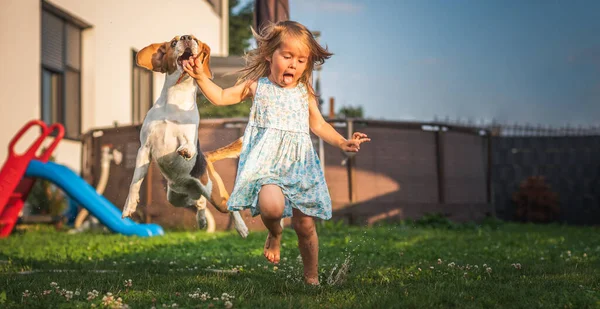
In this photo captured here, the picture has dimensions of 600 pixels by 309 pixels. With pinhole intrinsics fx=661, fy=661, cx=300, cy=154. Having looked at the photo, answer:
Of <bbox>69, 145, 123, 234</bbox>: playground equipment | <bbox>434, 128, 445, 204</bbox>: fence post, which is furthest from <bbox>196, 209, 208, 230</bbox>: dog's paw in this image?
<bbox>434, 128, 445, 204</bbox>: fence post

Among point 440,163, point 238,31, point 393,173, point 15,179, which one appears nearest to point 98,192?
point 15,179

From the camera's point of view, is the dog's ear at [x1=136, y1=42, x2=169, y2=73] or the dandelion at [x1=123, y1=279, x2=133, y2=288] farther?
the dandelion at [x1=123, y1=279, x2=133, y2=288]

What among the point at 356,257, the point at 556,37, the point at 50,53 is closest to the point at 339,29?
the point at 356,257

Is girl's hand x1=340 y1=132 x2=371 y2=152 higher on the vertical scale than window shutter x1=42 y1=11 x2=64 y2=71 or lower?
lower

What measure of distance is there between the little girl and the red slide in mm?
5002

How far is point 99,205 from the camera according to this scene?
770 cm

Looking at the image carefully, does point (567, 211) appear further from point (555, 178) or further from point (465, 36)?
point (465, 36)

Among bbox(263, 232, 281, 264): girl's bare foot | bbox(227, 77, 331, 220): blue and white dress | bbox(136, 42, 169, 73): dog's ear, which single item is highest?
bbox(136, 42, 169, 73): dog's ear

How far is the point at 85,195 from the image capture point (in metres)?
7.74

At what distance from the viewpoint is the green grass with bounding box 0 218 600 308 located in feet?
10.9

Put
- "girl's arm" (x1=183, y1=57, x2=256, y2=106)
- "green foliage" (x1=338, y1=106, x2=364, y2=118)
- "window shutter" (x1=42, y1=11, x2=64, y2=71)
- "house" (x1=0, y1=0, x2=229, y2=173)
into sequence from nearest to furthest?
"girl's arm" (x1=183, y1=57, x2=256, y2=106)
"house" (x1=0, y1=0, x2=229, y2=173)
"green foliage" (x1=338, y1=106, x2=364, y2=118)
"window shutter" (x1=42, y1=11, x2=64, y2=71)

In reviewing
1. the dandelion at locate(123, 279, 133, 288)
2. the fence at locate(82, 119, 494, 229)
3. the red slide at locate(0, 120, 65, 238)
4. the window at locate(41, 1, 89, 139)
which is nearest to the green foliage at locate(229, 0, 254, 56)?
the window at locate(41, 1, 89, 139)

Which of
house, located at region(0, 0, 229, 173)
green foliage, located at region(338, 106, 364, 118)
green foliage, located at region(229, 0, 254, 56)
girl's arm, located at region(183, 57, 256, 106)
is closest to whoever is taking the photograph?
girl's arm, located at region(183, 57, 256, 106)

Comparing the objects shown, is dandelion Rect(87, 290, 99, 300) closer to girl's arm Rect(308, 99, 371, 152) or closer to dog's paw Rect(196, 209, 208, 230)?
dog's paw Rect(196, 209, 208, 230)
